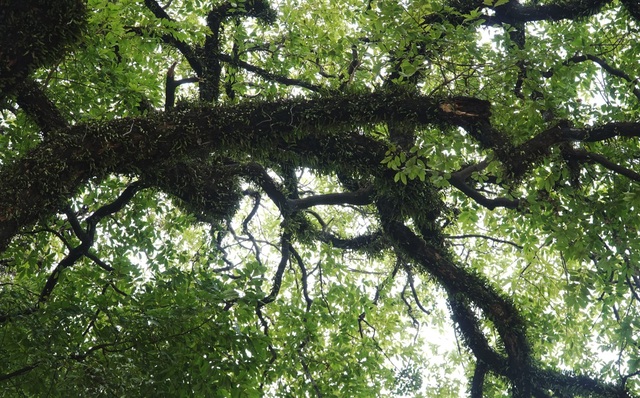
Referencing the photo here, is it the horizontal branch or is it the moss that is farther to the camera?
the horizontal branch

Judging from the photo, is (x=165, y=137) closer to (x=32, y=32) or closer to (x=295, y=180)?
(x=32, y=32)

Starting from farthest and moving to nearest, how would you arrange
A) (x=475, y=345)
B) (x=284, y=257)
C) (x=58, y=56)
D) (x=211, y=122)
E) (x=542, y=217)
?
(x=284, y=257) → (x=475, y=345) → (x=542, y=217) → (x=211, y=122) → (x=58, y=56)

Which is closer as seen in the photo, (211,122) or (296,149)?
(211,122)

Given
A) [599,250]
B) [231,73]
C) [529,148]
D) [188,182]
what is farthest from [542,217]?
[231,73]

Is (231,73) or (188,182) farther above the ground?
(231,73)

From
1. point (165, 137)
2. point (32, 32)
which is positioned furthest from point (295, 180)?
point (32, 32)

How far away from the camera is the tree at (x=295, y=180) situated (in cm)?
445

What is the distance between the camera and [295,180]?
827 cm

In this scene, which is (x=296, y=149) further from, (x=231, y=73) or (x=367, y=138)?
(x=231, y=73)

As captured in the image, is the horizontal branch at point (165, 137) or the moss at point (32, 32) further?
the horizontal branch at point (165, 137)

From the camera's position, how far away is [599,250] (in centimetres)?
566

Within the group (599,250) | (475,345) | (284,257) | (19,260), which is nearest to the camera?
(599,250)

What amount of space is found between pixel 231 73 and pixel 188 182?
7.82ft

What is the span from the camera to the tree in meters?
4.45
